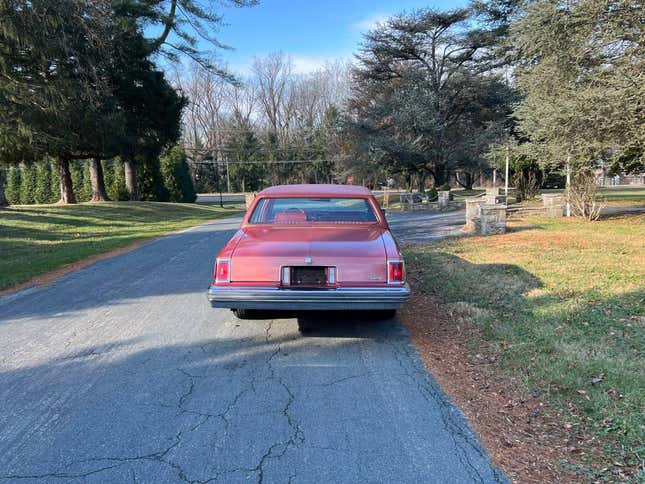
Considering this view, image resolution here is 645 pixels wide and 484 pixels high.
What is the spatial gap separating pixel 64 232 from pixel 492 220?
14.0 meters

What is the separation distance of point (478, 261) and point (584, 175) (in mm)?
7451

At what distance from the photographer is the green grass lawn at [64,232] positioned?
9.52 meters

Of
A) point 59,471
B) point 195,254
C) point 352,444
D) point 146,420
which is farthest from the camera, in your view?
point 195,254

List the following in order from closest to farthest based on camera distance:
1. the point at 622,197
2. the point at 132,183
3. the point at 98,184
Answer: the point at 622,197
the point at 98,184
the point at 132,183

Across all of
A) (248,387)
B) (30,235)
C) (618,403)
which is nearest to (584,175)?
(618,403)

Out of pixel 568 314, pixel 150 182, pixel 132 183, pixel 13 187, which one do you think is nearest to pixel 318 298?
pixel 568 314

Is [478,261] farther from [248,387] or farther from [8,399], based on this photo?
[8,399]

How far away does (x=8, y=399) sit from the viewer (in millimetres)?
3332

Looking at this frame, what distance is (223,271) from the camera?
4.23m

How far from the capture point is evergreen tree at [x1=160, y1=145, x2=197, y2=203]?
3634cm

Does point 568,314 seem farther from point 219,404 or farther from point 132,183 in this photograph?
point 132,183

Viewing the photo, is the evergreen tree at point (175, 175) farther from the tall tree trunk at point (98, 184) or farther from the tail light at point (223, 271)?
the tail light at point (223, 271)

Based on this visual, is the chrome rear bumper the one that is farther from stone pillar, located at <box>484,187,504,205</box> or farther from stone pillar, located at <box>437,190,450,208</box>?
stone pillar, located at <box>437,190,450,208</box>

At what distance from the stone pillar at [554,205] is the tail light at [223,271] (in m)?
13.4
